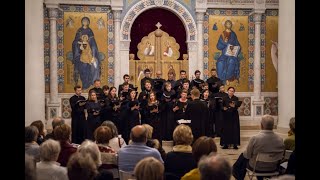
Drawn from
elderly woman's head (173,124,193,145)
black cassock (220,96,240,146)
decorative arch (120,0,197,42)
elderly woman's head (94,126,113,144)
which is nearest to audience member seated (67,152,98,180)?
elderly woman's head (173,124,193,145)

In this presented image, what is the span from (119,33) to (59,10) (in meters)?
2.05

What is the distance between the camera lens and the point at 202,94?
11.9 metres

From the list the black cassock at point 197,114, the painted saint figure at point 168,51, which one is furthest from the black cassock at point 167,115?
the painted saint figure at point 168,51

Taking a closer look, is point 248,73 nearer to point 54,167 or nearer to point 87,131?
point 87,131

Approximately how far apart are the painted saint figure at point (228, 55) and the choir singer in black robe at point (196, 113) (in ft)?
16.6

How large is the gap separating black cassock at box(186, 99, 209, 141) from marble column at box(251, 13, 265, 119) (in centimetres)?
535

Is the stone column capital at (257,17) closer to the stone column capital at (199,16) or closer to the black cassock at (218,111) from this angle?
the stone column capital at (199,16)

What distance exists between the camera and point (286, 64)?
→ 10.7 meters

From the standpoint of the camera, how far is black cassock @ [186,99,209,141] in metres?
10.6

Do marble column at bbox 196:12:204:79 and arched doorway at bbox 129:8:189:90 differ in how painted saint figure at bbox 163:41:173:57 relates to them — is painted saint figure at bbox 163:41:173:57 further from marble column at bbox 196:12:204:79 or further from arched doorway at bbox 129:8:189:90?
marble column at bbox 196:12:204:79

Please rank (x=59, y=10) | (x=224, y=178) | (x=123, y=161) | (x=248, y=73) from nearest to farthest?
(x=224, y=178) < (x=123, y=161) < (x=59, y=10) < (x=248, y=73)

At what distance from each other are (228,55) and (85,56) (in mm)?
4770

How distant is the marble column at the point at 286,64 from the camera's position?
1054 centimetres
